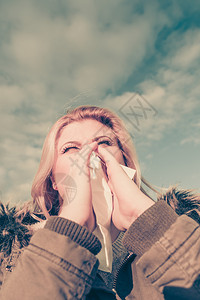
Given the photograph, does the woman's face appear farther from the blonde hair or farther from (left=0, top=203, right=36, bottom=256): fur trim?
(left=0, top=203, right=36, bottom=256): fur trim

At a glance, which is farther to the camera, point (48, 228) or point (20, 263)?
point (48, 228)

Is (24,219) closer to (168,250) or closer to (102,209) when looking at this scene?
(102,209)

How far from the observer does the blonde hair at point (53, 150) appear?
7.98ft

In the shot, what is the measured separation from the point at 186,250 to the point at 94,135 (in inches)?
62.8

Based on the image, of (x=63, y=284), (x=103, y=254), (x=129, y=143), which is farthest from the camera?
(x=129, y=143)

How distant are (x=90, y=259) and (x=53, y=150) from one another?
1522 millimetres

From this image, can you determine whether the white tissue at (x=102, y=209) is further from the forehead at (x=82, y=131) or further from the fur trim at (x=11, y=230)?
the fur trim at (x=11, y=230)

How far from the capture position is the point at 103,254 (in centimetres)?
179

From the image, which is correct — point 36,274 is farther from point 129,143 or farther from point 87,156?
point 129,143

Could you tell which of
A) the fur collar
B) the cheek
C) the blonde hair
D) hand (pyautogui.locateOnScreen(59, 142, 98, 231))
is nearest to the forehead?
the blonde hair

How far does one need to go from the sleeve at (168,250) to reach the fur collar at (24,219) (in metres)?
1.00

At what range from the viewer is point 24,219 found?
2070 millimetres

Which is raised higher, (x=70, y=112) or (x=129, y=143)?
(x=70, y=112)

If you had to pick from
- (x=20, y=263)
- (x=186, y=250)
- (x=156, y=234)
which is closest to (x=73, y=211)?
(x=20, y=263)
